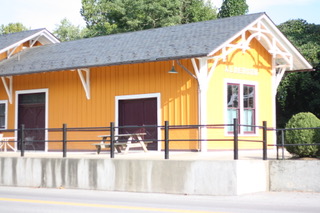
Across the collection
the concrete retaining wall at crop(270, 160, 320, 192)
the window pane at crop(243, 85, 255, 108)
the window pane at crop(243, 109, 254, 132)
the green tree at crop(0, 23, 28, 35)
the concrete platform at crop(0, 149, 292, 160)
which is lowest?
the concrete retaining wall at crop(270, 160, 320, 192)

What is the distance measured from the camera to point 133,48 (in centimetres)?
2194

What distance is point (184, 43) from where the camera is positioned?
20.5m

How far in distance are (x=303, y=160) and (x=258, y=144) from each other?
20.0 feet

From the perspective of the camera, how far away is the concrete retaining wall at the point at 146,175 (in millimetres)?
14852

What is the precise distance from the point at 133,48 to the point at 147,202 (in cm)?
982

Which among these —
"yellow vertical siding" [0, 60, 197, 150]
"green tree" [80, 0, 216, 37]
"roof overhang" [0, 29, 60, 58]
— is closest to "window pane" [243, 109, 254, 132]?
"yellow vertical siding" [0, 60, 197, 150]

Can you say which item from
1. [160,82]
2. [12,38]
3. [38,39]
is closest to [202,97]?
[160,82]

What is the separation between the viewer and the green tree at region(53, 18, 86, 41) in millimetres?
68750

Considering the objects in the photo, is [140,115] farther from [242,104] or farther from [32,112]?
[32,112]

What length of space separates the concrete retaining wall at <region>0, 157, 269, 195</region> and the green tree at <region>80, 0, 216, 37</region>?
3325 centimetres

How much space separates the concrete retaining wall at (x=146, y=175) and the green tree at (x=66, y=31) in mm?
50425

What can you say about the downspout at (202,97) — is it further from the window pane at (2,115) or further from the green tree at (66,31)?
the green tree at (66,31)

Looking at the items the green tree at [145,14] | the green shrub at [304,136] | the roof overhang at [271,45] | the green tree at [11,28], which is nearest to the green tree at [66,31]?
the green tree at [11,28]

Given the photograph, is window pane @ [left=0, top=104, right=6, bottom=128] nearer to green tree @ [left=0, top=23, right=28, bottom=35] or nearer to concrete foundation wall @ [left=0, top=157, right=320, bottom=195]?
concrete foundation wall @ [left=0, top=157, right=320, bottom=195]
